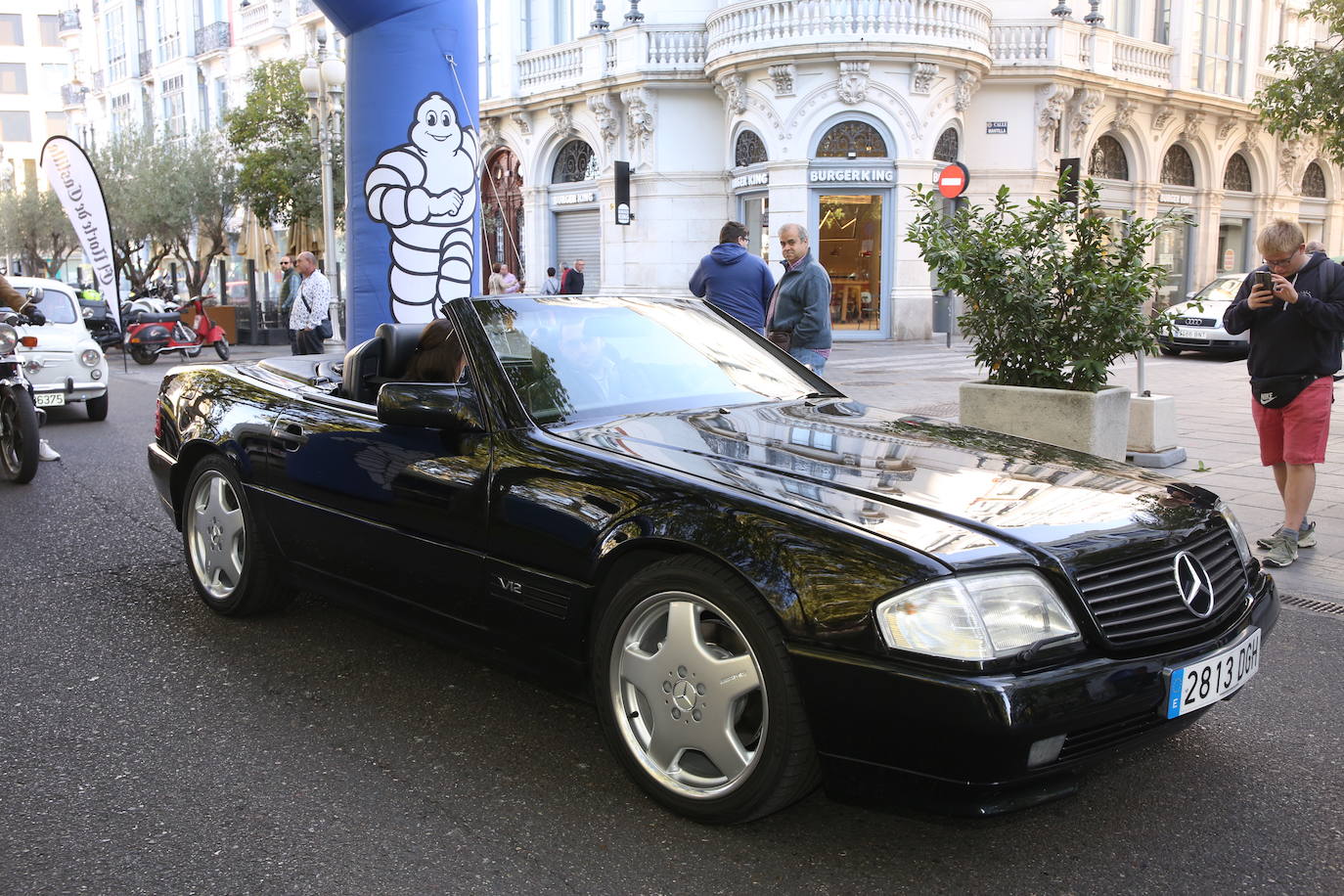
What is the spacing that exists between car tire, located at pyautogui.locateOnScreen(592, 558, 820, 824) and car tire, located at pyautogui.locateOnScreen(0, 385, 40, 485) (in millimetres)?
6562

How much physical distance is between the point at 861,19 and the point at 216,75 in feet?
99.9

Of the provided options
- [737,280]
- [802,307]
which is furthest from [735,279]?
[802,307]

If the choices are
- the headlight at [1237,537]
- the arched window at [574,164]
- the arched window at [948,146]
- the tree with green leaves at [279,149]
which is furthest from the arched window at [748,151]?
the headlight at [1237,537]

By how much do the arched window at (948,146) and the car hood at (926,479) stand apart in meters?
22.5

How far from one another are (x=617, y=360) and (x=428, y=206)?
6.31m

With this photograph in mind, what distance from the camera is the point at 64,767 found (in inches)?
Answer: 131

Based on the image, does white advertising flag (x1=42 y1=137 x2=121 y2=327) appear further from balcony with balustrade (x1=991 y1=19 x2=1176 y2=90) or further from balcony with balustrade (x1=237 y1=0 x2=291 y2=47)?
balcony with balustrade (x1=237 y1=0 x2=291 y2=47)

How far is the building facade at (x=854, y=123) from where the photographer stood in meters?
24.0

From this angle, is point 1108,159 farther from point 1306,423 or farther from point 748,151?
point 1306,423

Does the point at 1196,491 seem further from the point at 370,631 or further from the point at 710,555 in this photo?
the point at 370,631

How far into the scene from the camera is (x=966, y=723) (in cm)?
245

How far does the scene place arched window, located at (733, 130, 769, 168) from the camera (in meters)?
25.3

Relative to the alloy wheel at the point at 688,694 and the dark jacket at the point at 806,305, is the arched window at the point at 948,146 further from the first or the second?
the alloy wheel at the point at 688,694

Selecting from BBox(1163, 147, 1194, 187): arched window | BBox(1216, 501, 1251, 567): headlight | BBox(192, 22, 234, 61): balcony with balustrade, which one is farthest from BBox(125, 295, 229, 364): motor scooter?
BBox(192, 22, 234, 61): balcony with balustrade
